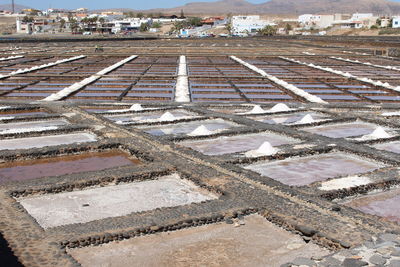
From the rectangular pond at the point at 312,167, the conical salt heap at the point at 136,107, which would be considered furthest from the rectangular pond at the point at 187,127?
the rectangular pond at the point at 312,167

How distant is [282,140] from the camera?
6.97 m

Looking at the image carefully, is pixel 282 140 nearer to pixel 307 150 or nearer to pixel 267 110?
pixel 307 150

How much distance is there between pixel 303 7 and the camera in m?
174

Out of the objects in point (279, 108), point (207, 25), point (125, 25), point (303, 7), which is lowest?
point (279, 108)

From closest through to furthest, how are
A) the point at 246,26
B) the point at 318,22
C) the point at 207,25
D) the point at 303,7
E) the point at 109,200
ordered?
the point at 109,200, the point at 246,26, the point at 318,22, the point at 207,25, the point at 303,7

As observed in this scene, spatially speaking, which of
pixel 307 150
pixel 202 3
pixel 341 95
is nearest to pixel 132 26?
pixel 341 95

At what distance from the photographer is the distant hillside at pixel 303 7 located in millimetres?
152000

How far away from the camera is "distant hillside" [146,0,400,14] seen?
5984 inches

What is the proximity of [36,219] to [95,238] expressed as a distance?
0.70 metres

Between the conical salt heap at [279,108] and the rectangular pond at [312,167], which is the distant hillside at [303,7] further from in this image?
the rectangular pond at [312,167]

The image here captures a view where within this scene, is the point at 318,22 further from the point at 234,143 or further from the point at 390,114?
the point at 234,143

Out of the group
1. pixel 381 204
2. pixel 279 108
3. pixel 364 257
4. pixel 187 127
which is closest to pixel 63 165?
pixel 187 127

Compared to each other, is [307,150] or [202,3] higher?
[202,3]

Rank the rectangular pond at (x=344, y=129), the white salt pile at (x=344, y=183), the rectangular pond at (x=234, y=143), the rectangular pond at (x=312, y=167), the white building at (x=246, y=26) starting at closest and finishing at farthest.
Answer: the white salt pile at (x=344, y=183) → the rectangular pond at (x=312, y=167) → the rectangular pond at (x=234, y=143) → the rectangular pond at (x=344, y=129) → the white building at (x=246, y=26)
